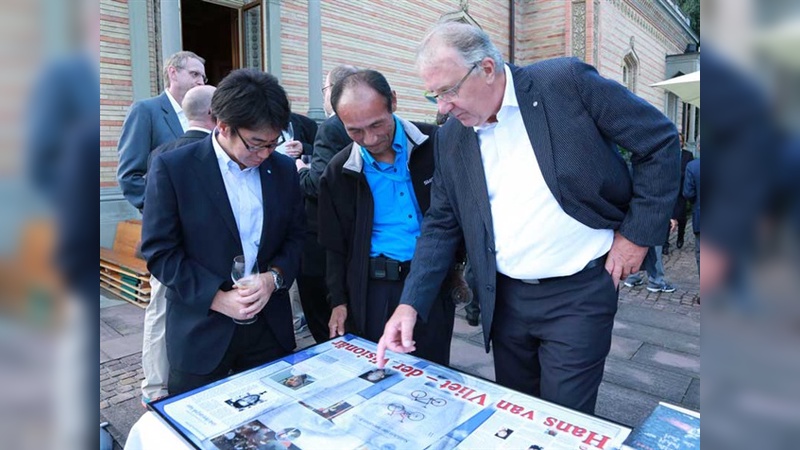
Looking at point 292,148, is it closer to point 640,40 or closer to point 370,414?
point 370,414

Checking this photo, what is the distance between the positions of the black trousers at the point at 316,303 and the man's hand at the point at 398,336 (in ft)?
5.74

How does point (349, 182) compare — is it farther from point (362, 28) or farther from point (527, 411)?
point (362, 28)

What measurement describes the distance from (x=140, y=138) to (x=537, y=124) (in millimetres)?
2562

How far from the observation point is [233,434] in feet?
4.26

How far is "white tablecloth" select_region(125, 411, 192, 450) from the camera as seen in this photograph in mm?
1307

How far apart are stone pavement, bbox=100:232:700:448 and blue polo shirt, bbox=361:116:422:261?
1209 millimetres

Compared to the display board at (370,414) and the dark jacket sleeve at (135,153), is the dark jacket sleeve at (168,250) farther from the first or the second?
the dark jacket sleeve at (135,153)

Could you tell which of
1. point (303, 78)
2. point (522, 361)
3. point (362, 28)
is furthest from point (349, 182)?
point (362, 28)

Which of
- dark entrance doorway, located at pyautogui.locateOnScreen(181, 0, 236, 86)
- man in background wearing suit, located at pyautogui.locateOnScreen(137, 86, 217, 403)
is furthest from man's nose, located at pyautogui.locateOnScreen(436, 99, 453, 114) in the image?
dark entrance doorway, located at pyautogui.locateOnScreen(181, 0, 236, 86)

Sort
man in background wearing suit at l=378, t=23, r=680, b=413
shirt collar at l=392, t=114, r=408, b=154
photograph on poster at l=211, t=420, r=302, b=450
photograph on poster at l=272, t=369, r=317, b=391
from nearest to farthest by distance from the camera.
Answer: photograph on poster at l=211, t=420, r=302, b=450
photograph on poster at l=272, t=369, r=317, b=391
man in background wearing suit at l=378, t=23, r=680, b=413
shirt collar at l=392, t=114, r=408, b=154

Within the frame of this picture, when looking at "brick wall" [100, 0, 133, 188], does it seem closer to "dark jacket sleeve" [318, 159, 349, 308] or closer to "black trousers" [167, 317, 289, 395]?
"dark jacket sleeve" [318, 159, 349, 308]

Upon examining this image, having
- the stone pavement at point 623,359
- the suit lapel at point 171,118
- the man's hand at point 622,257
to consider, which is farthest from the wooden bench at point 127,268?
the man's hand at point 622,257

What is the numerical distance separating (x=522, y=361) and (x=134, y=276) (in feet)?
15.0

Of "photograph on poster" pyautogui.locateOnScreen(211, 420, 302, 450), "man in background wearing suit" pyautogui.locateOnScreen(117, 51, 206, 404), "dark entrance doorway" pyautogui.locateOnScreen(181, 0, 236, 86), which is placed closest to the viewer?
"photograph on poster" pyautogui.locateOnScreen(211, 420, 302, 450)
